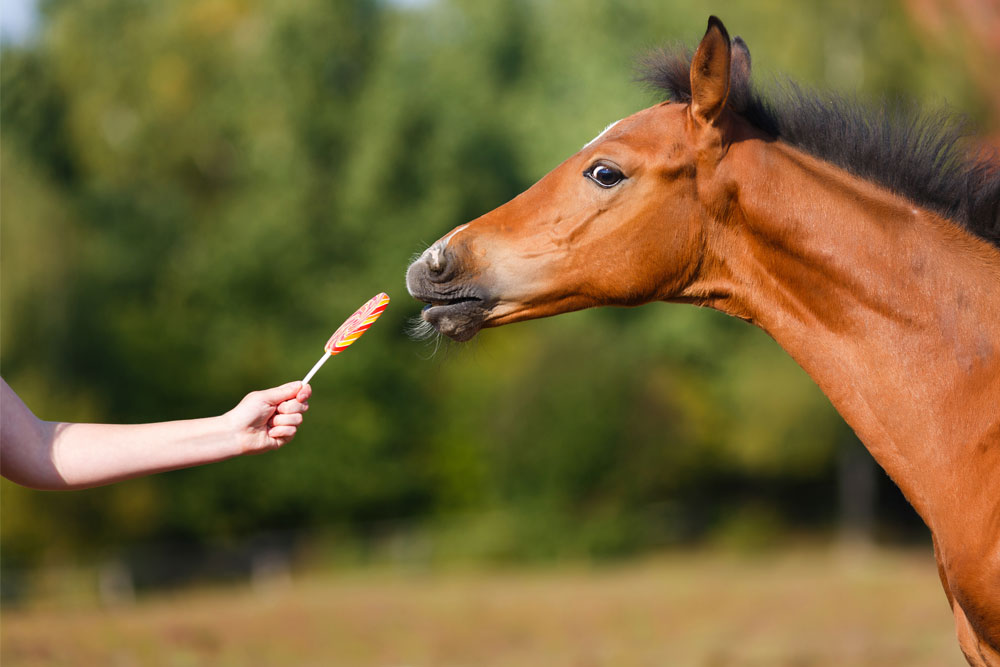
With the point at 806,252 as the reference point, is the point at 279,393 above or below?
above

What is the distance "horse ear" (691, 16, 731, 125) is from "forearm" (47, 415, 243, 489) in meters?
2.15

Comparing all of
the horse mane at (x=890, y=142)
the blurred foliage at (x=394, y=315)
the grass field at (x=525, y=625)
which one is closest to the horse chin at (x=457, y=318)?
the horse mane at (x=890, y=142)

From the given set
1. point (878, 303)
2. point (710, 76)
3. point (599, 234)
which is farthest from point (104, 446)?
point (878, 303)

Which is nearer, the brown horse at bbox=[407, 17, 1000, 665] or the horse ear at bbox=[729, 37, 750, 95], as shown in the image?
the brown horse at bbox=[407, 17, 1000, 665]

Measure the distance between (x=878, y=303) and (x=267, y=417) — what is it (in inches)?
87.4

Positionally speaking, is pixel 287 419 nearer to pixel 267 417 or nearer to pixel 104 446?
pixel 267 417

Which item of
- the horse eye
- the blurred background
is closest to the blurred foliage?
the blurred background

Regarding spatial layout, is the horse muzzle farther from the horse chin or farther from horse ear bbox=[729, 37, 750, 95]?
horse ear bbox=[729, 37, 750, 95]

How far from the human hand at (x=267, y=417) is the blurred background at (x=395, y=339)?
828 inches

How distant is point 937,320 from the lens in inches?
147

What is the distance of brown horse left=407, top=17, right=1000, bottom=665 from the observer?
368 cm

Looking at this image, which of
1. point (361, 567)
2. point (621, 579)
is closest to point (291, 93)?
→ point (361, 567)

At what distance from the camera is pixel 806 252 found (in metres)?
3.87

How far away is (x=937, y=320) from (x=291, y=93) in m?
28.3
